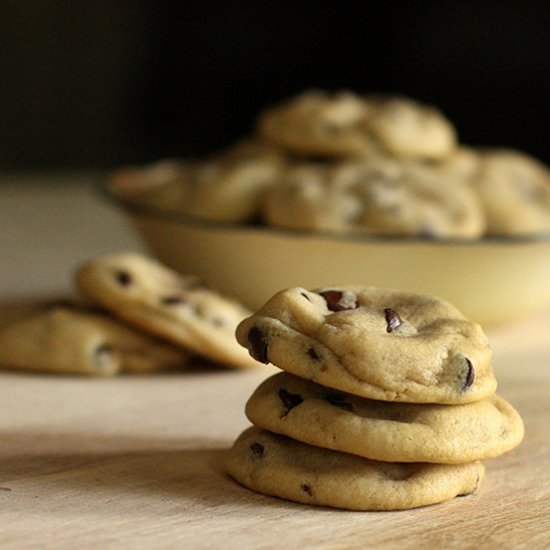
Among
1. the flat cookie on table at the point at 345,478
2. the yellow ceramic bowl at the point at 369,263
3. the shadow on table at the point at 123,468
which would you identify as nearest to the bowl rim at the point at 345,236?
the yellow ceramic bowl at the point at 369,263

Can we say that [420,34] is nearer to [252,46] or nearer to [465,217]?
[252,46]

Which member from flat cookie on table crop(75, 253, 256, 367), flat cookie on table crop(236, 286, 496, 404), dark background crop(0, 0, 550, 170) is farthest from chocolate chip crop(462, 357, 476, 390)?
dark background crop(0, 0, 550, 170)

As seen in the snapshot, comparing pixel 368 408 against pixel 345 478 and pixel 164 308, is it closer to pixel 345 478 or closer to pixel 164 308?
pixel 345 478

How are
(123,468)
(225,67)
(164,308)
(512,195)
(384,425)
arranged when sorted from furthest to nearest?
(225,67)
(512,195)
(164,308)
(123,468)
(384,425)

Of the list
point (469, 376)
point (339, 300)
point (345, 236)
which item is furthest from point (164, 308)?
point (469, 376)

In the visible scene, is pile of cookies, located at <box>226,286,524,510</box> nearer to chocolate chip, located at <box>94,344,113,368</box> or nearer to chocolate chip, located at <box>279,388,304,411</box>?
chocolate chip, located at <box>279,388,304,411</box>

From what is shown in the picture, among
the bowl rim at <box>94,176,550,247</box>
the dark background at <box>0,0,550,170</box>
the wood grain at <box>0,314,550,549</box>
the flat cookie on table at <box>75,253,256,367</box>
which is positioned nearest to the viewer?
the wood grain at <box>0,314,550,549</box>

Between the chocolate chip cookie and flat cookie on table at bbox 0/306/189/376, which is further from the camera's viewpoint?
the chocolate chip cookie
